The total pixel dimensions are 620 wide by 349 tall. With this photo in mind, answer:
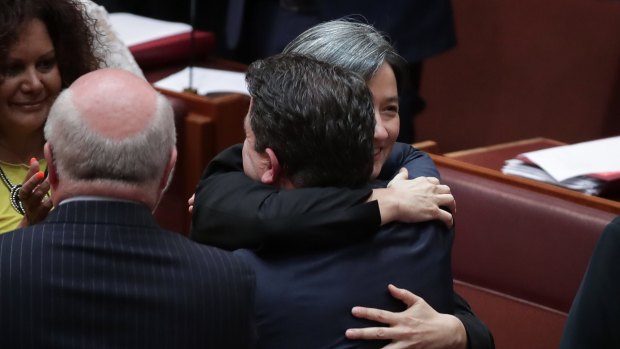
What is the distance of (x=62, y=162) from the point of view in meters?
1.48

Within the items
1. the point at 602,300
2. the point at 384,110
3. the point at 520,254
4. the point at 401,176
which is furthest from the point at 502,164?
the point at 602,300

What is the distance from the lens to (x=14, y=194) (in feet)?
7.37

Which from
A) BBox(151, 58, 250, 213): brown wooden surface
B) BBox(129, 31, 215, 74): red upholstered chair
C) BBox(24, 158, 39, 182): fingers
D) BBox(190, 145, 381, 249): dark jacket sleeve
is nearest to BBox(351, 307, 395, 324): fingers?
BBox(190, 145, 381, 249): dark jacket sleeve

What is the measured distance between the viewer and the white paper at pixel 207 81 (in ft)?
11.4

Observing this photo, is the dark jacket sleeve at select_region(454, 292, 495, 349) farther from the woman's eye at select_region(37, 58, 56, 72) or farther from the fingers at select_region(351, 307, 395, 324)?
the woman's eye at select_region(37, 58, 56, 72)

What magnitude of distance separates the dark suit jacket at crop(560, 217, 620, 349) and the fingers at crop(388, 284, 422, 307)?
0.85ft

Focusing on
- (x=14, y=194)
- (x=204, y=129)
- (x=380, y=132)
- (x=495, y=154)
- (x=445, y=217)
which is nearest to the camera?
(x=445, y=217)

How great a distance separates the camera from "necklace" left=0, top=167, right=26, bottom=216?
7.35 ft

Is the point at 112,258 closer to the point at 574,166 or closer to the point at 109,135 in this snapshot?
the point at 109,135

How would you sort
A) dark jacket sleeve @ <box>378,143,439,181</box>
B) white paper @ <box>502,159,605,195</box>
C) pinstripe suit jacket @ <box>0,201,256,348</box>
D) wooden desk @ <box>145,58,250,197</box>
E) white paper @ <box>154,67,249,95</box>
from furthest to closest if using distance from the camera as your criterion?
white paper @ <box>154,67,249,95</box>
wooden desk @ <box>145,58,250,197</box>
white paper @ <box>502,159,605,195</box>
dark jacket sleeve @ <box>378,143,439,181</box>
pinstripe suit jacket @ <box>0,201,256,348</box>

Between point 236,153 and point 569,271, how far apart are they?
87cm

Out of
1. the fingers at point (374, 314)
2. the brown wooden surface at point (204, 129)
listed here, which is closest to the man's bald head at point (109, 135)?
the fingers at point (374, 314)

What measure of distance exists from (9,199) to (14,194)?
17 mm

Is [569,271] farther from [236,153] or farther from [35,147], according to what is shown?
[35,147]
